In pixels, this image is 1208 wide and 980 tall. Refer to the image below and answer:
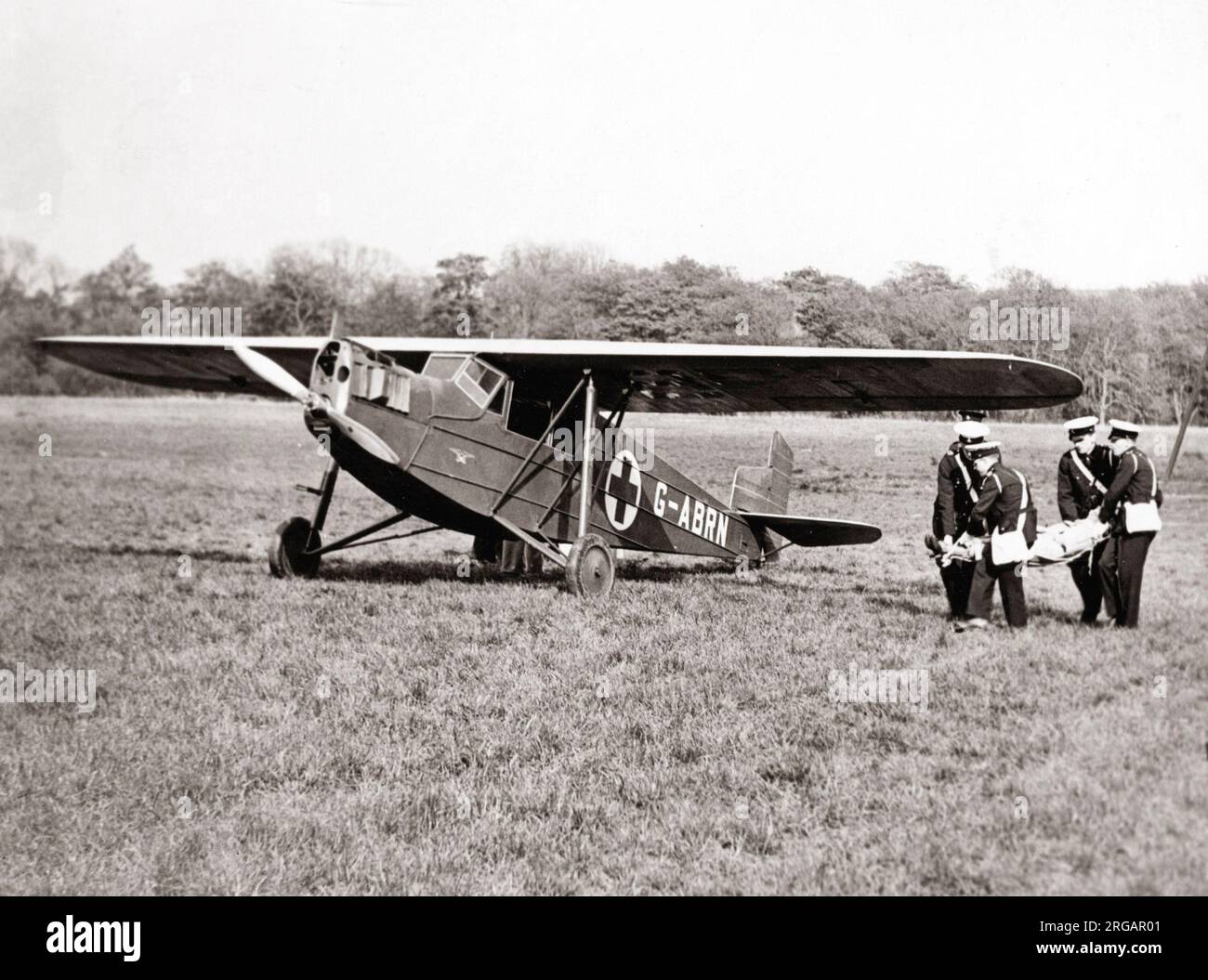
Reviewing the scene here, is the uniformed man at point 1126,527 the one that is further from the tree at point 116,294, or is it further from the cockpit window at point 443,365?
the tree at point 116,294

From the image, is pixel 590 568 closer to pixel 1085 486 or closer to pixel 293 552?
pixel 293 552

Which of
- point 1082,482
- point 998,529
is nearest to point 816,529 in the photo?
point 998,529

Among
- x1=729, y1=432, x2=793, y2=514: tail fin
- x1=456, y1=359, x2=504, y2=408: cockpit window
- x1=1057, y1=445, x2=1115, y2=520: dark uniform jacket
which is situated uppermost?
x1=456, y1=359, x2=504, y2=408: cockpit window

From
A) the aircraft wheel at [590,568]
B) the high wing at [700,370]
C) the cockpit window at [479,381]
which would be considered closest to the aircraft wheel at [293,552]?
the high wing at [700,370]

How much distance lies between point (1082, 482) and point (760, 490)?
6756 millimetres

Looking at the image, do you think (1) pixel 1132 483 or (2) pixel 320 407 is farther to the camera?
(2) pixel 320 407

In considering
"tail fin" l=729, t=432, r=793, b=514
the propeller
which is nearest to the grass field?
the propeller

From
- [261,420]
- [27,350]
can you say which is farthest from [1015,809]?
[261,420]

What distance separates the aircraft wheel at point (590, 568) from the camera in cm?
971

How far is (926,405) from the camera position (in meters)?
9.66

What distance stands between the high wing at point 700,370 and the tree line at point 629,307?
0.44 metres

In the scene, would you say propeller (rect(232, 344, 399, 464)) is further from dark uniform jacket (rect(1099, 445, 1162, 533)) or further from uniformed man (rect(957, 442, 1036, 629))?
dark uniform jacket (rect(1099, 445, 1162, 533))

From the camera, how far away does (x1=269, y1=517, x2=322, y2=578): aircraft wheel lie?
Answer: 34.7 ft

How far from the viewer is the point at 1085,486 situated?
6406 millimetres
